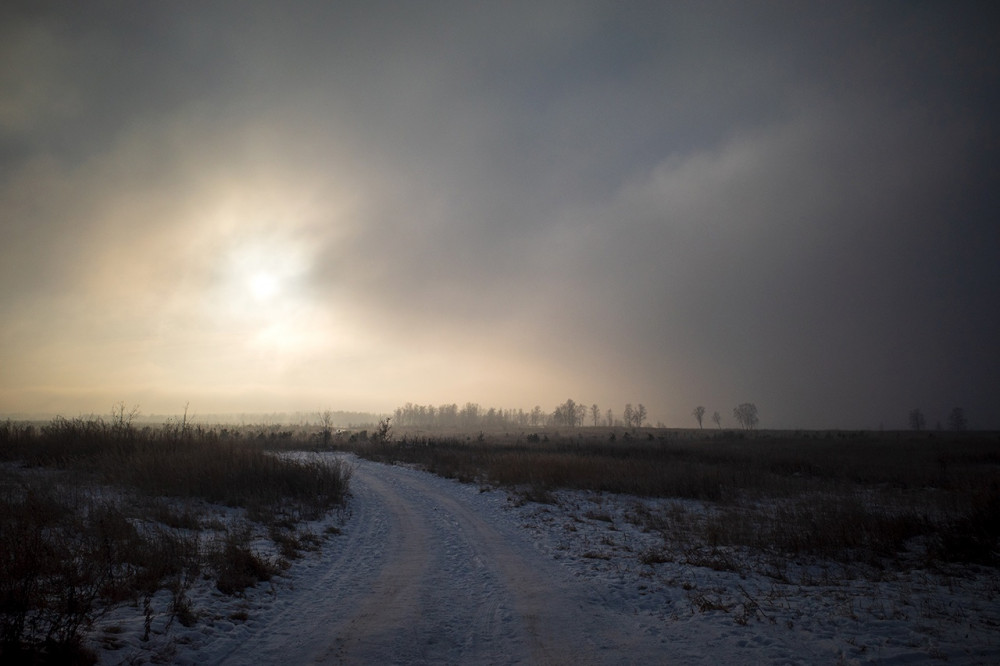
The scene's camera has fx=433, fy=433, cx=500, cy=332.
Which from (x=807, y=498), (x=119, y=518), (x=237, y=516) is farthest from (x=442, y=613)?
(x=807, y=498)

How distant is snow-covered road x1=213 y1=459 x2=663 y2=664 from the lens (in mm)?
5402

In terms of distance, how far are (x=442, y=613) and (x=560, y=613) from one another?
6.07 feet

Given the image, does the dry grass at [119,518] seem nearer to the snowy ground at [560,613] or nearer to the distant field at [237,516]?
the distant field at [237,516]

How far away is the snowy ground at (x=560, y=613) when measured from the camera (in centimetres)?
530

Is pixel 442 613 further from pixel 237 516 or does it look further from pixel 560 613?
pixel 237 516

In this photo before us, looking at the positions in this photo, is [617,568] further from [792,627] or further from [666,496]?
[666,496]

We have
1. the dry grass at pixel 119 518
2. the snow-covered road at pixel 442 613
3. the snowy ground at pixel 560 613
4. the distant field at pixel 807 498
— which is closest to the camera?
the dry grass at pixel 119 518

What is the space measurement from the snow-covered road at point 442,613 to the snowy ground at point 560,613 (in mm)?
28

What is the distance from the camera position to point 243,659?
16.7 feet

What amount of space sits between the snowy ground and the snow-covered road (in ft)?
0.09

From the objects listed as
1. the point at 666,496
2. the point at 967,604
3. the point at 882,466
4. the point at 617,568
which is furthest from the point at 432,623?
the point at 882,466

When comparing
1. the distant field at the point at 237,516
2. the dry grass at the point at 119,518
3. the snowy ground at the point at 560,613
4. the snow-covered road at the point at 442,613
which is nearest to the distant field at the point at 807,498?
the distant field at the point at 237,516

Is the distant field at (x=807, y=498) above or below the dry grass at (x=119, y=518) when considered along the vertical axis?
below

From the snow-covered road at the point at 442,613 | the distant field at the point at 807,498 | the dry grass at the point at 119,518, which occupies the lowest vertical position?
the distant field at the point at 807,498
